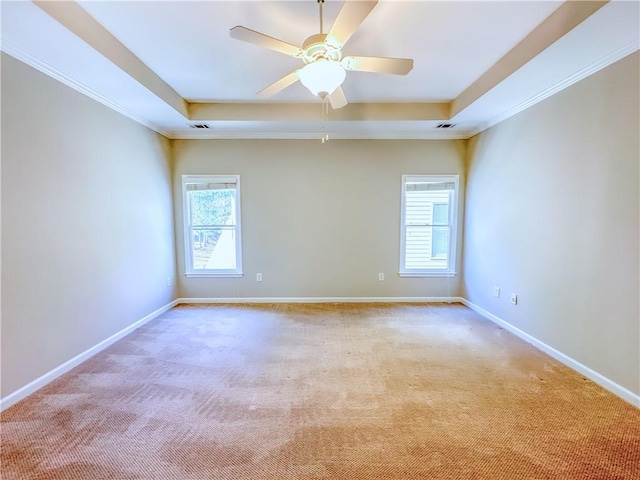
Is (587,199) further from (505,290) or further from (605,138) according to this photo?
(505,290)

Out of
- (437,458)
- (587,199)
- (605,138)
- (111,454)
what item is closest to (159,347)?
(111,454)

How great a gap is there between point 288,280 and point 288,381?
2221 mm

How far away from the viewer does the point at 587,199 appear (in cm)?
246

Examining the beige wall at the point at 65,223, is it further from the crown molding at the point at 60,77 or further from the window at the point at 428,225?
the window at the point at 428,225

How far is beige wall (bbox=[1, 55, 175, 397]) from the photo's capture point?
2.12m

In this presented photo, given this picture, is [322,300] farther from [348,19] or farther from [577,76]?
[577,76]

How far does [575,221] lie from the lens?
258cm

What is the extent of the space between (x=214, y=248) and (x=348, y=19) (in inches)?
144

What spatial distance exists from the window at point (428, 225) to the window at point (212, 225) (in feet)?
8.35

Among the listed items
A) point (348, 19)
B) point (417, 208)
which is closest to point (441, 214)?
point (417, 208)

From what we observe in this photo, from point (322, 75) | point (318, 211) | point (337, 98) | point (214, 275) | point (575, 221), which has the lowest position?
point (214, 275)

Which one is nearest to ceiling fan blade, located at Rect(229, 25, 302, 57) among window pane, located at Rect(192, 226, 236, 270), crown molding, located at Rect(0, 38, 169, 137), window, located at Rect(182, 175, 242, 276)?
crown molding, located at Rect(0, 38, 169, 137)

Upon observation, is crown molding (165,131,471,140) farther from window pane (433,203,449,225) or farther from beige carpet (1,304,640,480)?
beige carpet (1,304,640,480)

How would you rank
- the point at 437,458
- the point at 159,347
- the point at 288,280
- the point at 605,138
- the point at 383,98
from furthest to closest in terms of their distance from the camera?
1. the point at 288,280
2. the point at 383,98
3. the point at 159,347
4. the point at 605,138
5. the point at 437,458
